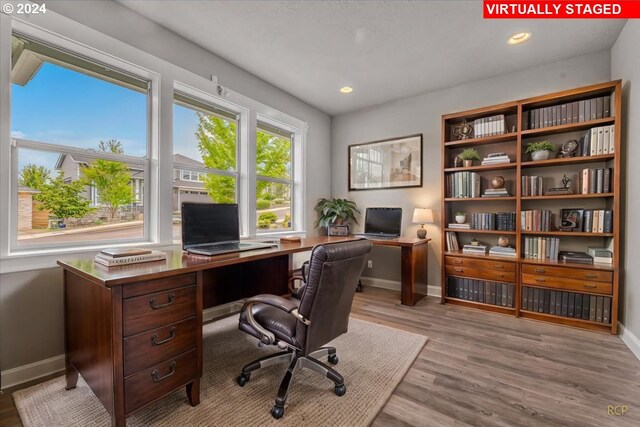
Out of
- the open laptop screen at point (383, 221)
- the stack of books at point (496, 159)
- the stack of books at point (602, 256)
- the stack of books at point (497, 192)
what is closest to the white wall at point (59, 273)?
the open laptop screen at point (383, 221)

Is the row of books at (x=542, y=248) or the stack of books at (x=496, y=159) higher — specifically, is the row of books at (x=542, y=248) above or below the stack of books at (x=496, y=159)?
below

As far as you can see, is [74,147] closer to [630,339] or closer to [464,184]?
[464,184]

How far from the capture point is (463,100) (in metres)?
3.47

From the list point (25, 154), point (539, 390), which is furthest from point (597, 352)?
point (25, 154)

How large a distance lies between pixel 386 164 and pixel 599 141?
7.31ft

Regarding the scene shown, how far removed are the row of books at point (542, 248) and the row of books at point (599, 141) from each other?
2.92ft

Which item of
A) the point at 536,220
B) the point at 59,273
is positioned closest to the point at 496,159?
the point at 536,220

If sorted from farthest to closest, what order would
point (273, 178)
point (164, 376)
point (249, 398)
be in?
point (273, 178) < point (249, 398) < point (164, 376)

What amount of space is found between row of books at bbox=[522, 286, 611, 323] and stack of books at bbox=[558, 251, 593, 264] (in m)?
0.32

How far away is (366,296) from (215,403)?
2.41 metres

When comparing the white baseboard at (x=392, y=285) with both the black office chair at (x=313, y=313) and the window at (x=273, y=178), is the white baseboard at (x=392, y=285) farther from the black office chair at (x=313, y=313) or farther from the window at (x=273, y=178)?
the black office chair at (x=313, y=313)

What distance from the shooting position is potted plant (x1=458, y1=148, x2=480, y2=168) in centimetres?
321

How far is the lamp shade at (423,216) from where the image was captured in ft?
11.6

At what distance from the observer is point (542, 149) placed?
2.85 metres
